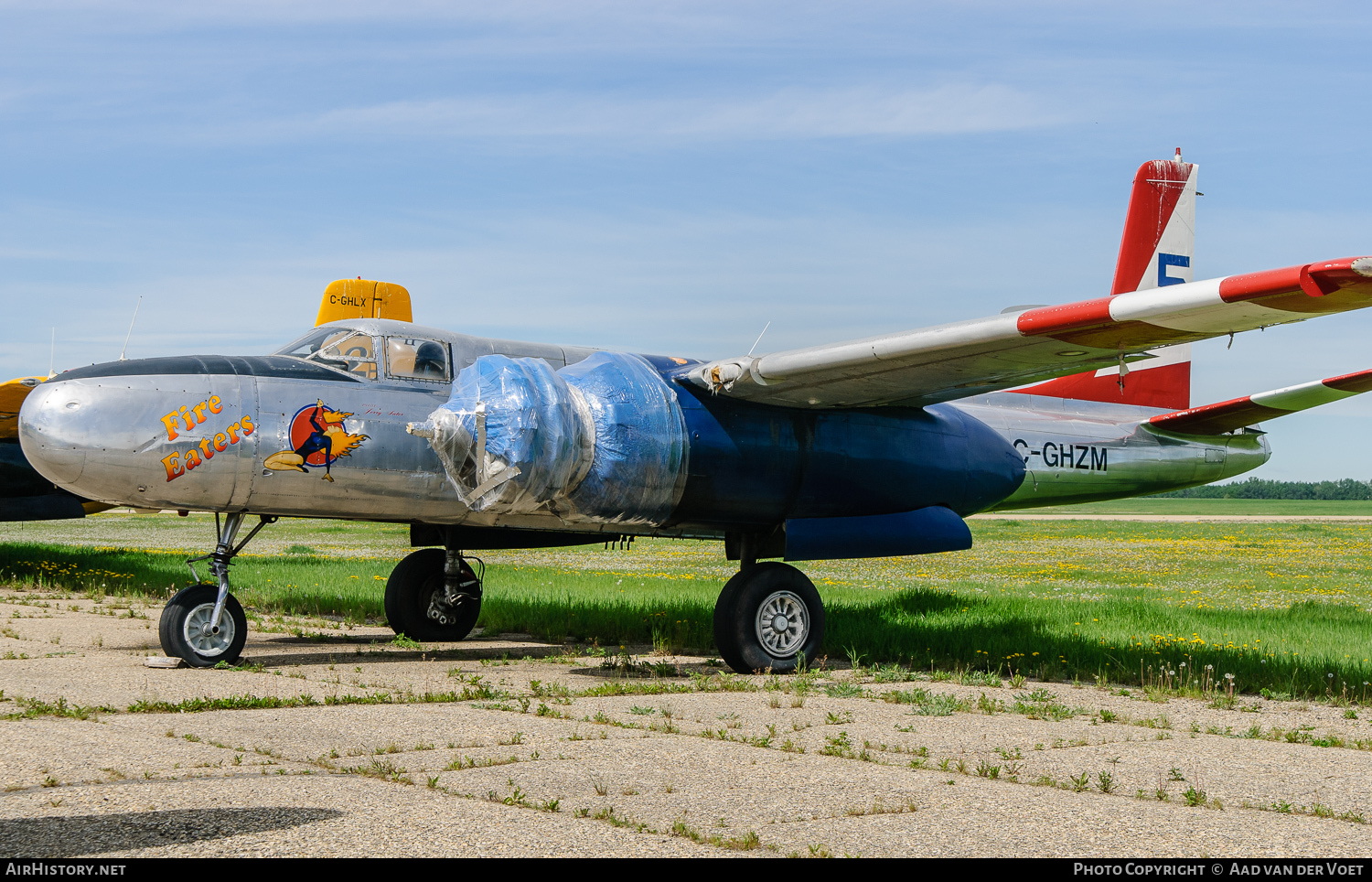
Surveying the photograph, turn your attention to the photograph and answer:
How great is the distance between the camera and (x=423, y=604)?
13.9 meters

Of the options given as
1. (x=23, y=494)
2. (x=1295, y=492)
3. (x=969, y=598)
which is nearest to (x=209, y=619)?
(x=969, y=598)

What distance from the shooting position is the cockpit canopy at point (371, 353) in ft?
36.7

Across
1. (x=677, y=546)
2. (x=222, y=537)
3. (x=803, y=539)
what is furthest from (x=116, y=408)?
(x=677, y=546)

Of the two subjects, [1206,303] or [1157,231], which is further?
[1157,231]

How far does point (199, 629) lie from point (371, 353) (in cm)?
281

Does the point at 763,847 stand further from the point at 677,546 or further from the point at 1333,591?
the point at 677,546

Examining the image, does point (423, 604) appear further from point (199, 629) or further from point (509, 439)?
point (509, 439)

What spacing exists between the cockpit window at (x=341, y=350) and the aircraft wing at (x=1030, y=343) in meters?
2.92

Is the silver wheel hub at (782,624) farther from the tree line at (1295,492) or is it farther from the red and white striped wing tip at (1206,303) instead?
the tree line at (1295,492)

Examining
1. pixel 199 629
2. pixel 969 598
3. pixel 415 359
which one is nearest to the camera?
pixel 199 629

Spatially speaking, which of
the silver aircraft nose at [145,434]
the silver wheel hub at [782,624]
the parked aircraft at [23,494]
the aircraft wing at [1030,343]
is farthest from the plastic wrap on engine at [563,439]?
the parked aircraft at [23,494]

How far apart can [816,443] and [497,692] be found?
413 centimetres

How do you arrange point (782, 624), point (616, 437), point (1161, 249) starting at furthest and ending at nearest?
1. point (1161, 249)
2. point (782, 624)
3. point (616, 437)

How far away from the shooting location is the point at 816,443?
11953 millimetres
